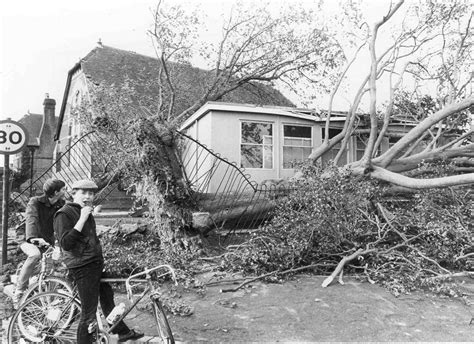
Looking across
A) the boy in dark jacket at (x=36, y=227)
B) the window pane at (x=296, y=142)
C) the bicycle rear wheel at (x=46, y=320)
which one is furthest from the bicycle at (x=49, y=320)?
the window pane at (x=296, y=142)

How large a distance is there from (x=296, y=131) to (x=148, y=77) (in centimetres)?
1218

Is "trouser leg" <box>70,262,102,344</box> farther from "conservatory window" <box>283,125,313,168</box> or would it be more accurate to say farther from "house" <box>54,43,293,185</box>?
"house" <box>54,43,293,185</box>

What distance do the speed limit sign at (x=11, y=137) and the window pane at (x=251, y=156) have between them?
6777 millimetres

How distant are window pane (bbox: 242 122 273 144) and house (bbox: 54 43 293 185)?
6.28 meters

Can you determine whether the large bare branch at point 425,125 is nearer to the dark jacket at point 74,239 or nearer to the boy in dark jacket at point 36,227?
the boy in dark jacket at point 36,227

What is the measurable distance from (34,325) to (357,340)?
11.3ft

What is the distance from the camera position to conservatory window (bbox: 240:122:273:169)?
1257 cm

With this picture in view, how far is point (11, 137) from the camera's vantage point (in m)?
6.95

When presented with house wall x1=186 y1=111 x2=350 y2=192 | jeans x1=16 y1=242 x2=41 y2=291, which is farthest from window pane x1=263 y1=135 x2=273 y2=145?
jeans x1=16 y1=242 x2=41 y2=291

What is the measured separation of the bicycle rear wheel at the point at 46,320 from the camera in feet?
12.8

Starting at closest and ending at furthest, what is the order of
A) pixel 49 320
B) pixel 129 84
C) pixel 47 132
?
pixel 49 320, pixel 129 84, pixel 47 132

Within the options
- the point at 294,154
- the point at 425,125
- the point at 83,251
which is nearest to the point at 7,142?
the point at 83,251

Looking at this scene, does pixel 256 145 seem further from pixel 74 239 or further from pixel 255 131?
pixel 74 239

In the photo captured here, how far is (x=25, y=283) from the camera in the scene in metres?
5.18
